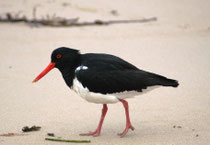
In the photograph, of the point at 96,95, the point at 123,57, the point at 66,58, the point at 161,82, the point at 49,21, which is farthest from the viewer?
the point at 49,21

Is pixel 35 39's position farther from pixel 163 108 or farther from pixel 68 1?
pixel 163 108

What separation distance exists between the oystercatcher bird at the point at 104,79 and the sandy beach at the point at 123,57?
54 cm

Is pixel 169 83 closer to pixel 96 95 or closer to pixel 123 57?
pixel 96 95

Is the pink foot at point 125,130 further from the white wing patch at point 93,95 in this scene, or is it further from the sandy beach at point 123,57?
the white wing patch at point 93,95

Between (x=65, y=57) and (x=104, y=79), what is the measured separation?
2.11 ft

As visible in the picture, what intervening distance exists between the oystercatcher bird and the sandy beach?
21.3 inches

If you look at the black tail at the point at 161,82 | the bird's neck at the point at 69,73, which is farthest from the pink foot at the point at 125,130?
the bird's neck at the point at 69,73

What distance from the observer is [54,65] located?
5.04m

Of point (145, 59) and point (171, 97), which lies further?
point (145, 59)

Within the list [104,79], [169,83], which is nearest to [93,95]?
[104,79]

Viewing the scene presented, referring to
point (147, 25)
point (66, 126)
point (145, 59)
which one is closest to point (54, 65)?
point (66, 126)

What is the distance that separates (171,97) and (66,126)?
75.9 inches

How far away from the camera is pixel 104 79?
4617mm

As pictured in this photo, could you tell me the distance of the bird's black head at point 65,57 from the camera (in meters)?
4.86
